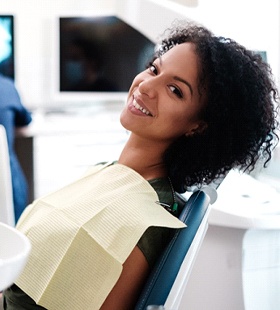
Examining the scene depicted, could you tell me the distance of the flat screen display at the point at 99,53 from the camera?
3.28 m

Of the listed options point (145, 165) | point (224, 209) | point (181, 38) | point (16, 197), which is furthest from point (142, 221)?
point (16, 197)

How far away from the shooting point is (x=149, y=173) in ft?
3.94

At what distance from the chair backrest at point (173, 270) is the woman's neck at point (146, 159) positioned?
197mm

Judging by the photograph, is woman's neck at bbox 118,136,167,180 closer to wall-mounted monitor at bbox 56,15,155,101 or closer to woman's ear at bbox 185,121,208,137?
woman's ear at bbox 185,121,208,137

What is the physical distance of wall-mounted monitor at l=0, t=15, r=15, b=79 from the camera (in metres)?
3.12

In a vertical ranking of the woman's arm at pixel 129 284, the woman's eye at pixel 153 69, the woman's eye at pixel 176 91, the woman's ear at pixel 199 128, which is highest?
the woman's eye at pixel 153 69

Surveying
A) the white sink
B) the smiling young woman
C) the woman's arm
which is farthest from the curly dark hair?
the white sink

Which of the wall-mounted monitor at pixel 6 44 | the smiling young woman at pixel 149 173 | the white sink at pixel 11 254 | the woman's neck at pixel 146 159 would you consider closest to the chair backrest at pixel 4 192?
the smiling young woman at pixel 149 173

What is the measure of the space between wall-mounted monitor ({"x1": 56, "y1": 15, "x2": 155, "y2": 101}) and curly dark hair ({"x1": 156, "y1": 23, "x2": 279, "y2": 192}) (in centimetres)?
214

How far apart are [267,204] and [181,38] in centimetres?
66

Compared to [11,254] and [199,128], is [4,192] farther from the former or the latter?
[11,254]

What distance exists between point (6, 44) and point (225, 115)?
2277 mm

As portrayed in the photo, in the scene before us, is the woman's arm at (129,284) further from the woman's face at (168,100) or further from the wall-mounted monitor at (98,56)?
the wall-mounted monitor at (98,56)

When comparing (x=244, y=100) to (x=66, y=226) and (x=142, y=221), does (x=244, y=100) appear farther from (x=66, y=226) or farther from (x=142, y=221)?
(x=66, y=226)
